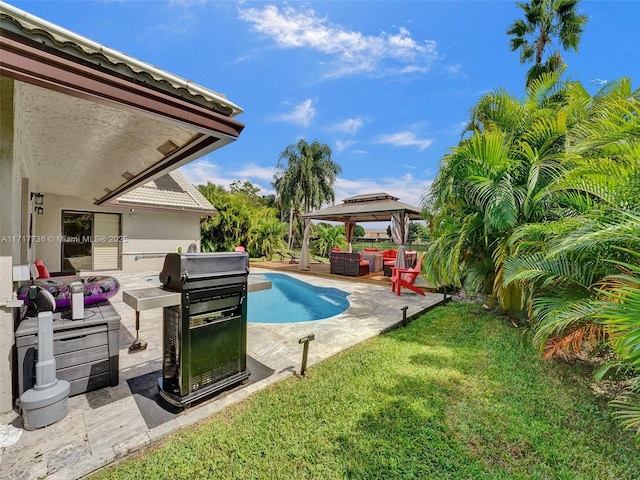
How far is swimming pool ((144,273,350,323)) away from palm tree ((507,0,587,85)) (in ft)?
38.8

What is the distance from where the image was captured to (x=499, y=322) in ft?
20.7

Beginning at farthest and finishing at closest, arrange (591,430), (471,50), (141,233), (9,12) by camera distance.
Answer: (141,233) → (471,50) → (591,430) → (9,12)

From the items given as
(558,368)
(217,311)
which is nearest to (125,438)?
(217,311)

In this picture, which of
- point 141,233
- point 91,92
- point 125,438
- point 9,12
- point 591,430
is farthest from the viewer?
point 141,233

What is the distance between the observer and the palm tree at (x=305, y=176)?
25.5 metres

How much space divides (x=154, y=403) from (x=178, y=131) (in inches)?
130

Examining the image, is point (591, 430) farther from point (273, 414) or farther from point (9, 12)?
point (9, 12)

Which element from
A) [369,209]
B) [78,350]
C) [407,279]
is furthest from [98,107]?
[369,209]

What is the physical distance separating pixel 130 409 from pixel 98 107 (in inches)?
135

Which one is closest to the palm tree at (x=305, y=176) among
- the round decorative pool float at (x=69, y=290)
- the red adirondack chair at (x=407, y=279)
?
the red adirondack chair at (x=407, y=279)

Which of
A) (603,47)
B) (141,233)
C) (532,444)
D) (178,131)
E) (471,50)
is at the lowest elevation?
(532,444)

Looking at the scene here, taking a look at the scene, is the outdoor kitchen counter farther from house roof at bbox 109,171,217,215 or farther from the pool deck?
house roof at bbox 109,171,217,215

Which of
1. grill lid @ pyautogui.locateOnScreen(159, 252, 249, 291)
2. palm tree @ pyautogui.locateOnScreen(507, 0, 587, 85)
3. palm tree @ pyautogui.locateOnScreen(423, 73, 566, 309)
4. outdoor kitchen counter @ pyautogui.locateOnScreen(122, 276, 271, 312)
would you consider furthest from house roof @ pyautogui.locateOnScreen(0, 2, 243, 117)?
palm tree @ pyautogui.locateOnScreen(507, 0, 587, 85)

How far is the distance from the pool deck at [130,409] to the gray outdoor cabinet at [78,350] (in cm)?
19
